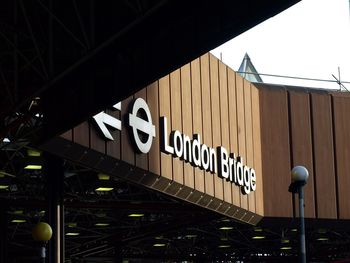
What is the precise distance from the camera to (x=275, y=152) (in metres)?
42.4

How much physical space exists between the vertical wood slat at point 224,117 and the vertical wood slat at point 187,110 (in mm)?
3405

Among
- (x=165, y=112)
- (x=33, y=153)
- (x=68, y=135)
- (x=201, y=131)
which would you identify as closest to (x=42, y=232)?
(x=68, y=135)

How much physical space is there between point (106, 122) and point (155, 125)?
A: 4.16 meters

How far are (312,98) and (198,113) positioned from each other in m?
12.6

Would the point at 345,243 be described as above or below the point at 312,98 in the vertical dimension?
below

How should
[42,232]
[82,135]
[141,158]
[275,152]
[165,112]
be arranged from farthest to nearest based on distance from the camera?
[275,152] < [165,112] < [141,158] < [82,135] < [42,232]

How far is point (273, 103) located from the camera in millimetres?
42906

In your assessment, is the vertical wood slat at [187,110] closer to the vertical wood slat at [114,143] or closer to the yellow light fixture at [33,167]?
the yellow light fixture at [33,167]

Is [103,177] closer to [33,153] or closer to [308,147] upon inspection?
[33,153]

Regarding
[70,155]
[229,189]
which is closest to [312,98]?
[229,189]

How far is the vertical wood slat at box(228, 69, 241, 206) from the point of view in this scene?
36.9 metres

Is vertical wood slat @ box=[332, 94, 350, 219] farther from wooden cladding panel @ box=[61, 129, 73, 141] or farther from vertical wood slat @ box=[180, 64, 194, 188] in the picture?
wooden cladding panel @ box=[61, 129, 73, 141]

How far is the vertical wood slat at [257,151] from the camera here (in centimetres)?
4059

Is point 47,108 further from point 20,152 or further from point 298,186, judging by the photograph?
point 20,152
